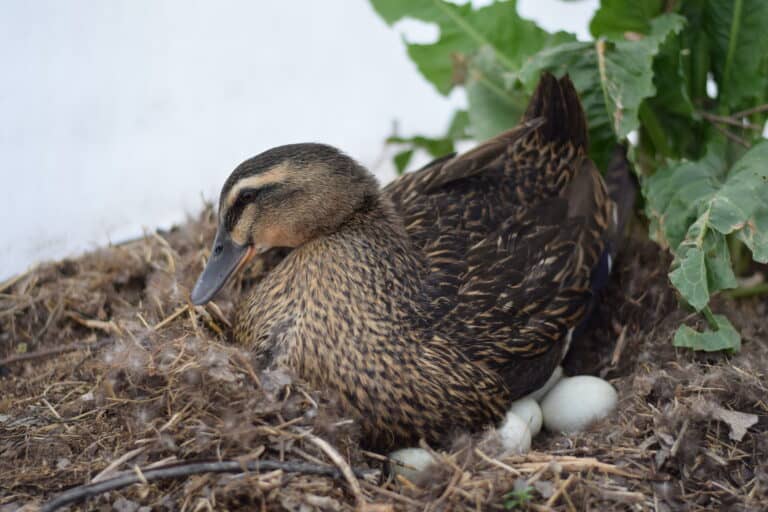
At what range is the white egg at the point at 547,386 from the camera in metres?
2.65

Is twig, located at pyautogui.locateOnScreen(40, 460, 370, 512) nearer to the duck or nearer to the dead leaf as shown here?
the duck

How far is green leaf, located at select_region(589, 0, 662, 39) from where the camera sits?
307 cm

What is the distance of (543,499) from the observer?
206 centimetres


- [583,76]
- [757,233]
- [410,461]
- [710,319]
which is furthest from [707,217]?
[410,461]

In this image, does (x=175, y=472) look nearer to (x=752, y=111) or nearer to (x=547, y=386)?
(x=547, y=386)

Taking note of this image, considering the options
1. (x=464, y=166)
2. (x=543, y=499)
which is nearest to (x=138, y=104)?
(x=464, y=166)

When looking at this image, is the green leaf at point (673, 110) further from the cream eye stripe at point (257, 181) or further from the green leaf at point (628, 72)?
the cream eye stripe at point (257, 181)

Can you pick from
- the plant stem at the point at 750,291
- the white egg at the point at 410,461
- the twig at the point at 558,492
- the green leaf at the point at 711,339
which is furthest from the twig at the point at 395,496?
the plant stem at the point at 750,291

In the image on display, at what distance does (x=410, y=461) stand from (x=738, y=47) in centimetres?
198

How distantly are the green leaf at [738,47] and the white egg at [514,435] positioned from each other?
5.14ft

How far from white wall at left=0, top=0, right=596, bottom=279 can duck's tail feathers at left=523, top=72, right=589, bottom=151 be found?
4.10ft

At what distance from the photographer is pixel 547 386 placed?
2676 mm

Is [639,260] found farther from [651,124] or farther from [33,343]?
[33,343]

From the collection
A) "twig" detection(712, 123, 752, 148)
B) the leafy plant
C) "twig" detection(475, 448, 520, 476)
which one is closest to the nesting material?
"twig" detection(475, 448, 520, 476)
